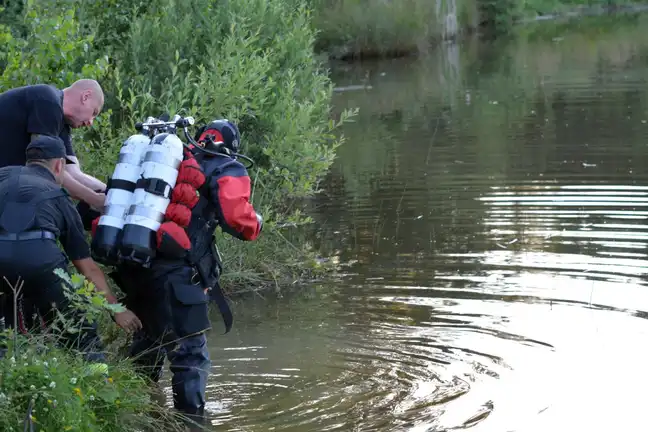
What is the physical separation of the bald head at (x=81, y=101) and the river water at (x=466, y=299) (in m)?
1.95

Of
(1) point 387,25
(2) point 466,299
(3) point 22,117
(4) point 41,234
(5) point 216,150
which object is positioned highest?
(1) point 387,25

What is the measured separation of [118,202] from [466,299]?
410 cm

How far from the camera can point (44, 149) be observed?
6.30 metres

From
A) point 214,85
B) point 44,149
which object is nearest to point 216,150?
point 44,149

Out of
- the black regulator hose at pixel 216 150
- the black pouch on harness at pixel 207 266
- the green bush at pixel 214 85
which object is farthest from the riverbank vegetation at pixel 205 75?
the black pouch on harness at pixel 207 266

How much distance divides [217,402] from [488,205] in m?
7.08

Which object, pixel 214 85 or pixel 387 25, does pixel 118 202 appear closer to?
pixel 214 85

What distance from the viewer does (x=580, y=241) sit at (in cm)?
1147

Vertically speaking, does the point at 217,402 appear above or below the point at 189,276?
below

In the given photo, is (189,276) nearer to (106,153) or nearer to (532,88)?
(106,153)

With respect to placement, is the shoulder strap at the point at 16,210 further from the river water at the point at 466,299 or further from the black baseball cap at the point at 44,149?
the river water at the point at 466,299

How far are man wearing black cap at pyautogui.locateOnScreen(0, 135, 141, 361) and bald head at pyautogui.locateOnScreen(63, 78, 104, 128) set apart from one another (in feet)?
1.80

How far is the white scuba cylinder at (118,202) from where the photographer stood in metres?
6.31

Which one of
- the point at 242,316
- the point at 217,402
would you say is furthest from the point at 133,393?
the point at 242,316
